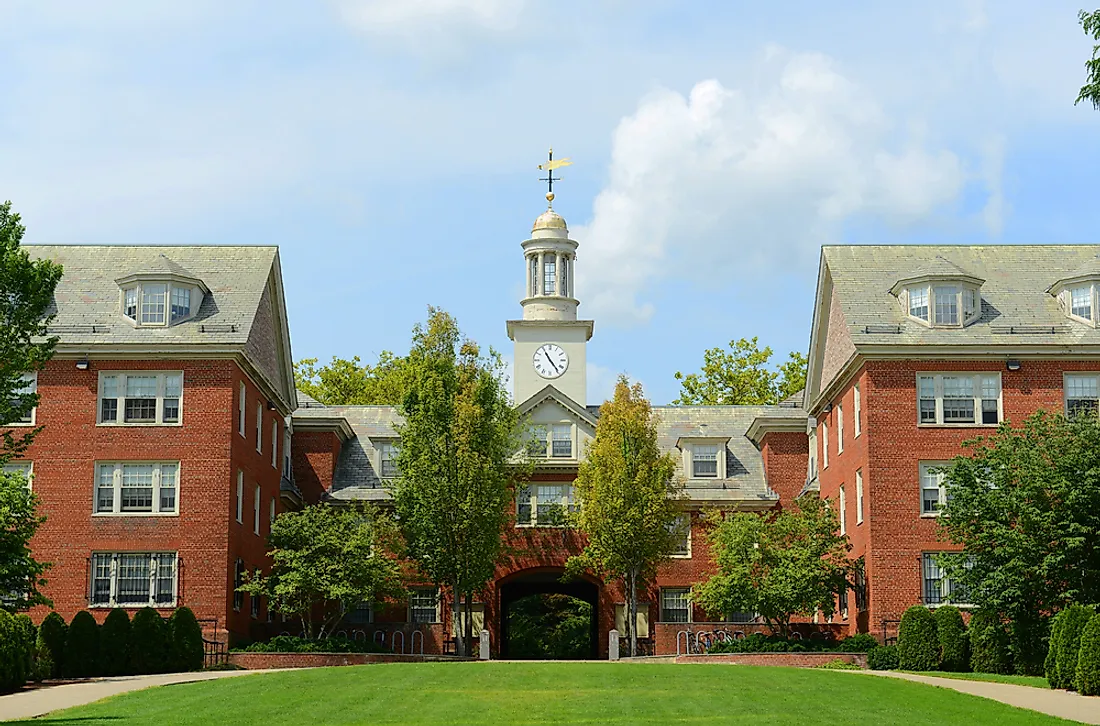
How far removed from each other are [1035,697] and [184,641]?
21.6m

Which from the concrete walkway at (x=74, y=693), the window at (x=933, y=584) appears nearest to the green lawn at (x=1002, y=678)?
the window at (x=933, y=584)

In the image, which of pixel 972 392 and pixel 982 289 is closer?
pixel 972 392

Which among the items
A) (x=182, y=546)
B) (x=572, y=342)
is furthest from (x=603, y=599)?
(x=182, y=546)

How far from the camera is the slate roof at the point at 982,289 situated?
43.5m

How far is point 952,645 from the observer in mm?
37406

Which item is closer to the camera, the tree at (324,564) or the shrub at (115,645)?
the shrub at (115,645)

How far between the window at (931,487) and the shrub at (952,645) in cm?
530

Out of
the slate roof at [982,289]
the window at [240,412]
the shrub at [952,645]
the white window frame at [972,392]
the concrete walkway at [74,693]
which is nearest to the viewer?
the concrete walkway at [74,693]

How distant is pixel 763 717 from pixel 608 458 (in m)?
24.0

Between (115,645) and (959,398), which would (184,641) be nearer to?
(115,645)

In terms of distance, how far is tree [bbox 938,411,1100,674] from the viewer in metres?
34.0

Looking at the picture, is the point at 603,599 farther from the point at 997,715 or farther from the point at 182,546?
the point at 997,715

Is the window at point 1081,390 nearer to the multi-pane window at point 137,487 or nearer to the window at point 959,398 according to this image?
the window at point 959,398

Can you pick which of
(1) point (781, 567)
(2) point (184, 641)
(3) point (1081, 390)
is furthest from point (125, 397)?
(3) point (1081, 390)
